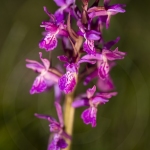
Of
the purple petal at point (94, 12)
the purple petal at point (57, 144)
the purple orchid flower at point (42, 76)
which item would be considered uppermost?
the purple petal at point (94, 12)

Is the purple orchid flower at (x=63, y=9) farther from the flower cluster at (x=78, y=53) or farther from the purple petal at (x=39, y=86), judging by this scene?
the purple petal at (x=39, y=86)

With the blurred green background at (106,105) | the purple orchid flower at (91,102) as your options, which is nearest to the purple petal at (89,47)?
the purple orchid flower at (91,102)

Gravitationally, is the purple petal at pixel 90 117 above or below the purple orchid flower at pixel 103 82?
below

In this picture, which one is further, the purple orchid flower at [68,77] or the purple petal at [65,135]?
the purple petal at [65,135]

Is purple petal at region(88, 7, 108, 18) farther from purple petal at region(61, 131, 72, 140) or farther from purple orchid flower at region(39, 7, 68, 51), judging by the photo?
purple petal at region(61, 131, 72, 140)

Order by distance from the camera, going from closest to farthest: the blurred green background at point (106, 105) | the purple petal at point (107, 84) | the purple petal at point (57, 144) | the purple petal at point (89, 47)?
the purple petal at point (89, 47) < the purple petal at point (57, 144) < the purple petal at point (107, 84) < the blurred green background at point (106, 105)

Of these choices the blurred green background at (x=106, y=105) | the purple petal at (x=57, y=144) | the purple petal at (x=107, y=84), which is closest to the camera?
the purple petal at (x=57, y=144)

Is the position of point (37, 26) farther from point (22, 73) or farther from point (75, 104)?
point (75, 104)

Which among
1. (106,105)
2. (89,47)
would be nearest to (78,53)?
(89,47)
